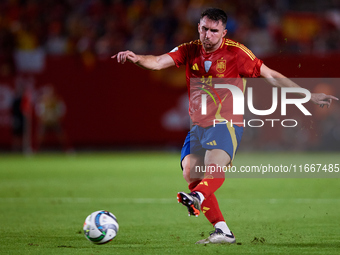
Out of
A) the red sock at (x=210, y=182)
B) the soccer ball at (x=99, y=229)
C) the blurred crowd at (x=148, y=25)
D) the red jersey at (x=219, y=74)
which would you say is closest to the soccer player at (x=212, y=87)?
the red jersey at (x=219, y=74)

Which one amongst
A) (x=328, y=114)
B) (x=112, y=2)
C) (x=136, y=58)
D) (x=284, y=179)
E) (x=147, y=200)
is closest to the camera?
(x=136, y=58)

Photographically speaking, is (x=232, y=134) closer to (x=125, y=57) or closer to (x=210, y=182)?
(x=210, y=182)

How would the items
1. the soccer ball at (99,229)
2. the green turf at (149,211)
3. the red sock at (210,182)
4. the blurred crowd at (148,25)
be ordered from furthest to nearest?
1. the blurred crowd at (148,25)
2. the green turf at (149,211)
3. the soccer ball at (99,229)
4. the red sock at (210,182)

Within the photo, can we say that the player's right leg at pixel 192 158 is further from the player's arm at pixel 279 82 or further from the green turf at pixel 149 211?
the player's arm at pixel 279 82

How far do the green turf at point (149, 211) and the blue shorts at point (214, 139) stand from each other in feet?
3.20

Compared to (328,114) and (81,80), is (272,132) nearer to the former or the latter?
(328,114)

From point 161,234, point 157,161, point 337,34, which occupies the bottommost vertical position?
point 157,161

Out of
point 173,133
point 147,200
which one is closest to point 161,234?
point 147,200

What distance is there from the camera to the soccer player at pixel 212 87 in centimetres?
649

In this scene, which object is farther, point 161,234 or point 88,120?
point 88,120

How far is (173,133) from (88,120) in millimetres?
2978

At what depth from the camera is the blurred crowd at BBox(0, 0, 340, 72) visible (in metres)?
21.6

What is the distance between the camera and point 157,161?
18.9 metres

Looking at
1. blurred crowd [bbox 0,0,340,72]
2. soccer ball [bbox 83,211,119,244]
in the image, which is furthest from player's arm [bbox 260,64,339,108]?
blurred crowd [bbox 0,0,340,72]
